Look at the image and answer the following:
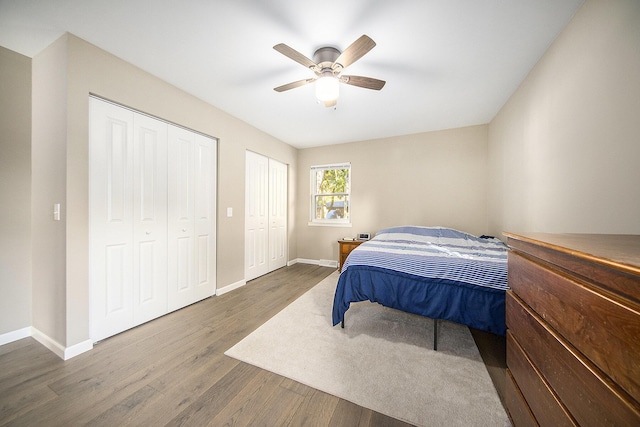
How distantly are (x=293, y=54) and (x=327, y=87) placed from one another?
0.40m

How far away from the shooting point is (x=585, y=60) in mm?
1502

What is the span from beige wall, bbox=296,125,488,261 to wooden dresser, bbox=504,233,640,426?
123 inches

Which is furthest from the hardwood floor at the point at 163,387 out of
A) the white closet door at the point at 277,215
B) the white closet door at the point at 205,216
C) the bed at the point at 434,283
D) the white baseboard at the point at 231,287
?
the white closet door at the point at 277,215

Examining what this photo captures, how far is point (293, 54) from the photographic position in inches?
65.9

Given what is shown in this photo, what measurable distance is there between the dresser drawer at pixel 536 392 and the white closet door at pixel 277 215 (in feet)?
12.0

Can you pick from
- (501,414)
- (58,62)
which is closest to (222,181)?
(58,62)

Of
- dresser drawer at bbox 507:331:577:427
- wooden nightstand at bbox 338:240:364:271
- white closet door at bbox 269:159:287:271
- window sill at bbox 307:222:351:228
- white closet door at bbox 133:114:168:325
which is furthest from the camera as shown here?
window sill at bbox 307:222:351:228

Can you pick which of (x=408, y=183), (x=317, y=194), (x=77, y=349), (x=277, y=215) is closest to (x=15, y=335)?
(x=77, y=349)

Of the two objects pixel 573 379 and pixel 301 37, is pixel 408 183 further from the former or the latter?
pixel 573 379

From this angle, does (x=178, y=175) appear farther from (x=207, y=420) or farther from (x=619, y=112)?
(x=619, y=112)

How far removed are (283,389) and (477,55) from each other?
10.2ft

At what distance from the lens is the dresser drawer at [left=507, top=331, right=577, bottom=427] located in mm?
667

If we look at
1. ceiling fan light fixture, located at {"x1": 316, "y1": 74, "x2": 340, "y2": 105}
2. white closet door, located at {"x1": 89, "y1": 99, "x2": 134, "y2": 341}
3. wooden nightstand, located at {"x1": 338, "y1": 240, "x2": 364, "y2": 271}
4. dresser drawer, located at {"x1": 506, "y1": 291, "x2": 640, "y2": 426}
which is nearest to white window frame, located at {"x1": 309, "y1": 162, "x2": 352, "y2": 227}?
wooden nightstand, located at {"x1": 338, "y1": 240, "x2": 364, "y2": 271}

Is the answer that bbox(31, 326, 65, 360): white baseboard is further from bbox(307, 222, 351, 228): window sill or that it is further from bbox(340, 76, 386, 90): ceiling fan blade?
bbox(307, 222, 351, 228): window sill
